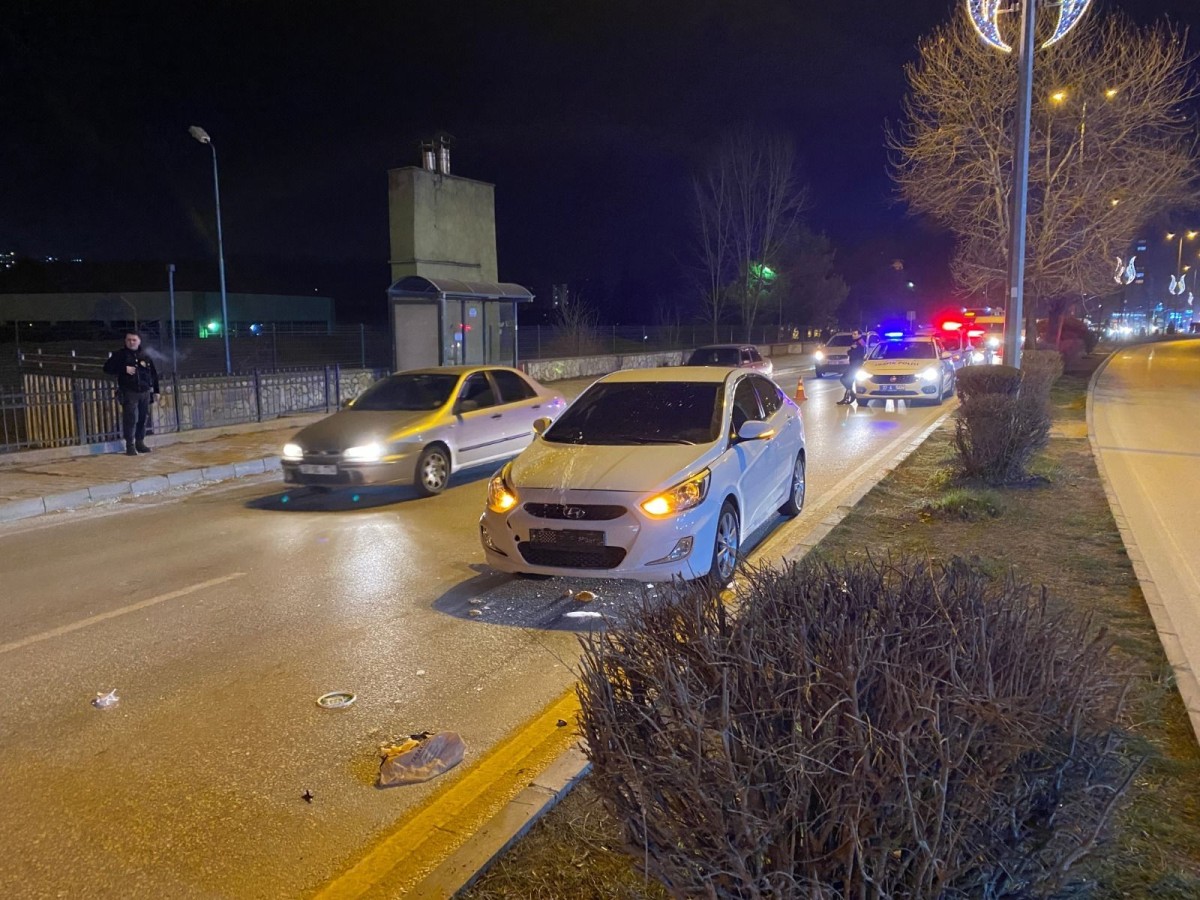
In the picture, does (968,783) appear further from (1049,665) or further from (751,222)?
(751,222)

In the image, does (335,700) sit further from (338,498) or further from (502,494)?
(338,498)

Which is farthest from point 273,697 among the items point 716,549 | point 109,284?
point 109,284

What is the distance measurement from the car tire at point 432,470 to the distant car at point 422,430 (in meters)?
0.01

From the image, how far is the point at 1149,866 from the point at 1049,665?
102 centimetres

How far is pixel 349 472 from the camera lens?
10.0 meters

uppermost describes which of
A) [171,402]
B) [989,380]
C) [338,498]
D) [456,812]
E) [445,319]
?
[445,319]

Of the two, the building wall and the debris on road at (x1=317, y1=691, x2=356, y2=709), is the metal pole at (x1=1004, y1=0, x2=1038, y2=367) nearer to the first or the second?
the building wall

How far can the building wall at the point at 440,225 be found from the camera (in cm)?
2144

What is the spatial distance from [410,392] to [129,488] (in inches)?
145

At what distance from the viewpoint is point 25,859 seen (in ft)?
11.3

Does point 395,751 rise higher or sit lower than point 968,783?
lower

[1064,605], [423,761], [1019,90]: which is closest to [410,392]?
[423,761]

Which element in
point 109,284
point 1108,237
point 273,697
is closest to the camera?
point 273,697

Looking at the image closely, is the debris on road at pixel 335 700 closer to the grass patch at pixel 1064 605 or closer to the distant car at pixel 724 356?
the grass patch at pixel 1064 605
